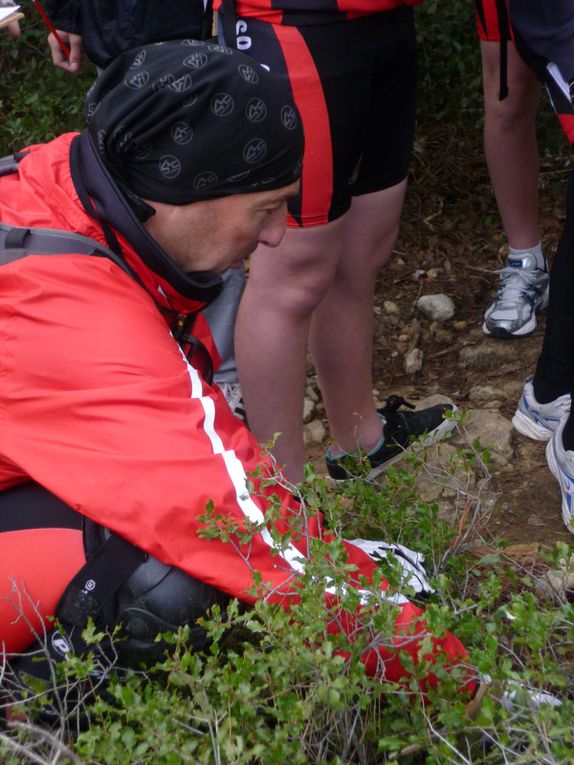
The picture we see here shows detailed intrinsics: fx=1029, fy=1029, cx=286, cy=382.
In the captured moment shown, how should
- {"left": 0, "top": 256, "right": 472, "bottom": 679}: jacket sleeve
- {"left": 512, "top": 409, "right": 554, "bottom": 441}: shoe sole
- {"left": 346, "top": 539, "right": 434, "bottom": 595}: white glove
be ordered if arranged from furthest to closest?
{"left": 512, "top": 409, "right": 554, "bottom": 441}: shoe sole → {"left": 346, "top": 539, "right": 434, "bottom": 595}: white glove → {"left": 0, "top": 256, "right": 472, "bottom": 679}: jacket sleeve

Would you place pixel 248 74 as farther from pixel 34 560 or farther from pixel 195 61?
pixel 34 560

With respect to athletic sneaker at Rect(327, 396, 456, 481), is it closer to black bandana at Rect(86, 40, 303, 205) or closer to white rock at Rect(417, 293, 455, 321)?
white rock at Rect(417, 293, 455, 321)

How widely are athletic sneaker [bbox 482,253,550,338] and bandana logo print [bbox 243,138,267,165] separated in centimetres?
204

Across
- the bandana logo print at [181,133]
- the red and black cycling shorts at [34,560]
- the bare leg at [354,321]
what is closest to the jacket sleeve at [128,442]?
the red and black cycling shorts at [34,560]

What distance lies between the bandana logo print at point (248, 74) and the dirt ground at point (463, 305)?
1.64 metres

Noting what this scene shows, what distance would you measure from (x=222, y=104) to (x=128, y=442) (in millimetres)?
714

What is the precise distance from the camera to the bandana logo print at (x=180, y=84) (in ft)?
6.57

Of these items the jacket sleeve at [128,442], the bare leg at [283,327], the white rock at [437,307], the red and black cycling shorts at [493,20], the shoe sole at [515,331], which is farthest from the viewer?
the white rock at [437,307]

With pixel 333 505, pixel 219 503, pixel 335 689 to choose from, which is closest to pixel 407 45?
pixel 333 505

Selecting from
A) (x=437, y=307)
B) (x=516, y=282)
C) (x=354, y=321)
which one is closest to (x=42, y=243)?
(x=354, y=321)

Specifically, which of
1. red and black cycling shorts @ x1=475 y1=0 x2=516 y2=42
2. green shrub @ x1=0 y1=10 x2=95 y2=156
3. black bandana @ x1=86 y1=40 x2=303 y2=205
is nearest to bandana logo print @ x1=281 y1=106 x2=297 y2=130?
black bandana @ x1=86 y1=40 x2=303 y2=205

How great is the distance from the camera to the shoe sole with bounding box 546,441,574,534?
305cm

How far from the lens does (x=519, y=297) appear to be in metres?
3.98

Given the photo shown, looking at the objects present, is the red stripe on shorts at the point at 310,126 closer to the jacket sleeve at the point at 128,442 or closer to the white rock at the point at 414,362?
the jacket sleeve at the point at 128,442
